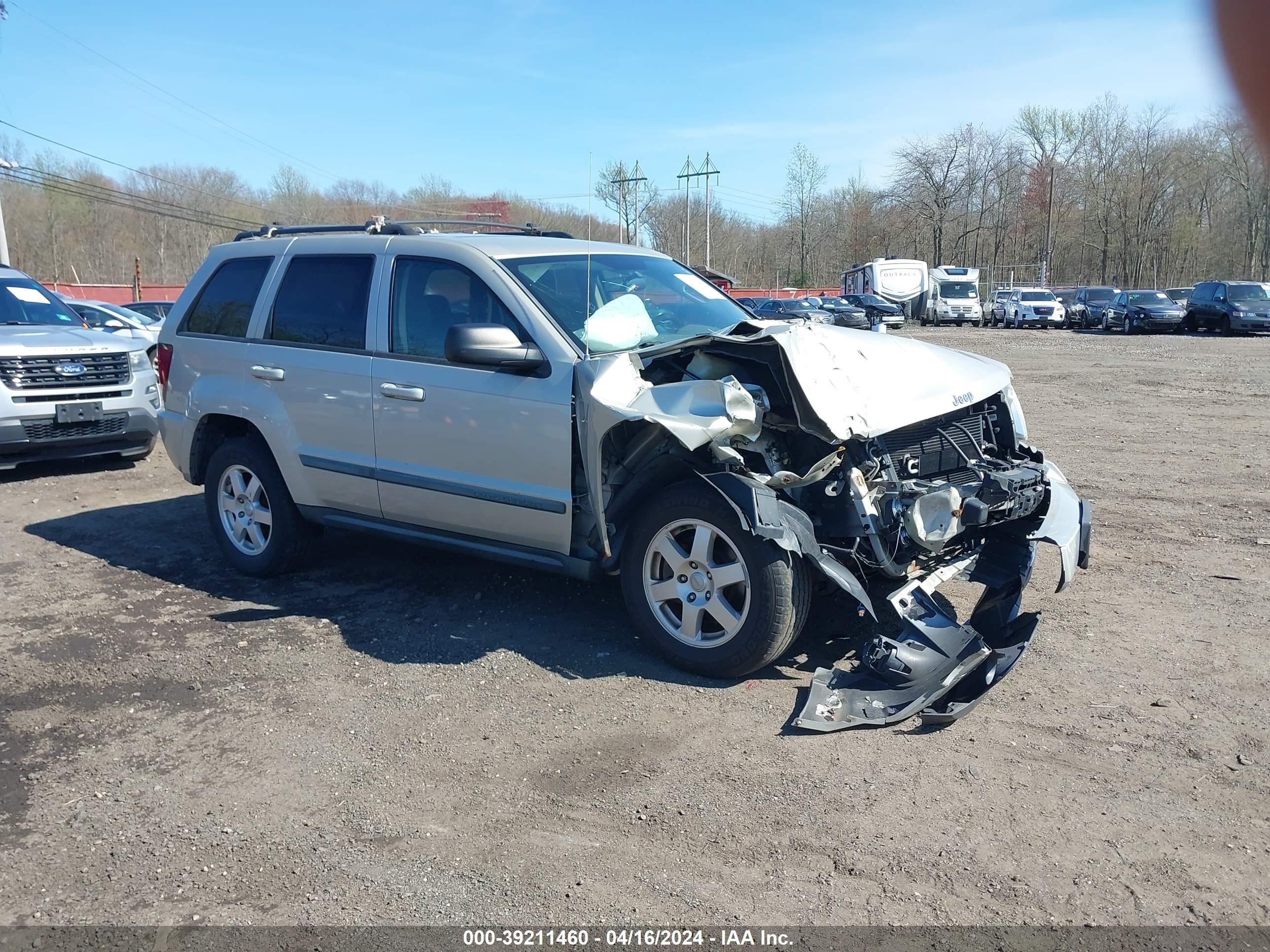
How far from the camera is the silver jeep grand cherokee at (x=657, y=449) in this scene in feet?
13.7

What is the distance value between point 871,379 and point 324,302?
3.16 meters

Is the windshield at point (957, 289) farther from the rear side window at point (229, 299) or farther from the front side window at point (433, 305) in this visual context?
the front side window at point (433, 305)

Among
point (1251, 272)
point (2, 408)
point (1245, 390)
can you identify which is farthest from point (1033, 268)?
point (2, 408)

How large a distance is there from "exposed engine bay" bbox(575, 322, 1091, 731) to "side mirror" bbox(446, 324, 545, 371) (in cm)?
34

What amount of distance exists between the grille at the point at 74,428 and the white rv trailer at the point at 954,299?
129 feet

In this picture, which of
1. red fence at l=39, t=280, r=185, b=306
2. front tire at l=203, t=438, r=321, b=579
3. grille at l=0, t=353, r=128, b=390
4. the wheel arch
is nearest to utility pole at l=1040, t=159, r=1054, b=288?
red fence at l=39, t=280, r=185, b=306

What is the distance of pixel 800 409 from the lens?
4.28m

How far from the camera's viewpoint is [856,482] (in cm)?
427

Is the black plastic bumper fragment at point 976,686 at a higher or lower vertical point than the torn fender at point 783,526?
lower

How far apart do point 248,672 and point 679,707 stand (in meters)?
2.11

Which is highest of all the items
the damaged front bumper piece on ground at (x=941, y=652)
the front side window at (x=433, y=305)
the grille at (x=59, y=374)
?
the front side window at (x=433, y=305)

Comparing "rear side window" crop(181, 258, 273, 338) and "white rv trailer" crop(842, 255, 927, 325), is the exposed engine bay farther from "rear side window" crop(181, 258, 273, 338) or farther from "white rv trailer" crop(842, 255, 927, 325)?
"white rv trailer" crop(842, 255, 927, 325)

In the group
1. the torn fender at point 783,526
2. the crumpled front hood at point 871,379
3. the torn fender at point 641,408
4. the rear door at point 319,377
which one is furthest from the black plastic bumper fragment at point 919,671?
the rear door at point 319,377

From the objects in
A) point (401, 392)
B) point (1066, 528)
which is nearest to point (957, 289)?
point (1066, 528)
